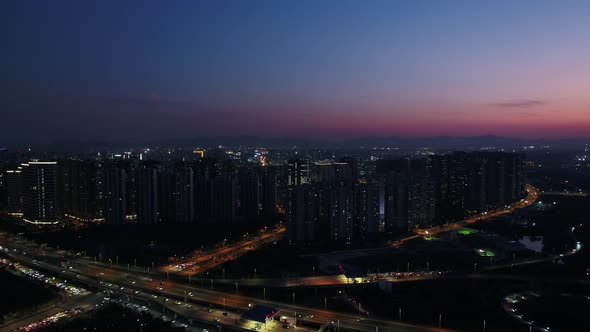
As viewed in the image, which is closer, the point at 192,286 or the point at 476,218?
the point at 192,286

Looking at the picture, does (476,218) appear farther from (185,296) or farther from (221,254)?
(185,296)

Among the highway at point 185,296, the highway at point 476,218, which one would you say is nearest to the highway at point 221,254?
the highway at point 185,296

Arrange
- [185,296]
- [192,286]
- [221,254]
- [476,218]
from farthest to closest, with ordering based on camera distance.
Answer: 1. [476,218]
2. [221,254]
3. [192,286]
4. [185,296]

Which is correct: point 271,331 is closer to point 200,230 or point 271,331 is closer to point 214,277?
point 214,277

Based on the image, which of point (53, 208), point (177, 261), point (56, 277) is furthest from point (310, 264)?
point (53, 208)

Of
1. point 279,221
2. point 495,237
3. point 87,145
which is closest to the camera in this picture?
point 495,237

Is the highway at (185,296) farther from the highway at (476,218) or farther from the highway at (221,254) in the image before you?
the highway at (476,218)

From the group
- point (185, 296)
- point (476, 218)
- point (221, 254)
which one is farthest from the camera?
point (476, 218)

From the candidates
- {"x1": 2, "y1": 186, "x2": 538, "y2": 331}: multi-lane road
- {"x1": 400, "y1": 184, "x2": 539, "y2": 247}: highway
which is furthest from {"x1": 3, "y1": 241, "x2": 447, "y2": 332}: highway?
{"x1": 400, "y1": 184, "x2": 539, "y2": 247}: highway


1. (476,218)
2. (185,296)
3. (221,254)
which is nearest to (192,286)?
(185,296)

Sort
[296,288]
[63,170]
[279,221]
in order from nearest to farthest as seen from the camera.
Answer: [296,288], [279,221], [63,170]

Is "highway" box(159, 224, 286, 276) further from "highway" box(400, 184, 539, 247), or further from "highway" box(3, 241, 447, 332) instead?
"highway" box(400, 184, 539, 247)
